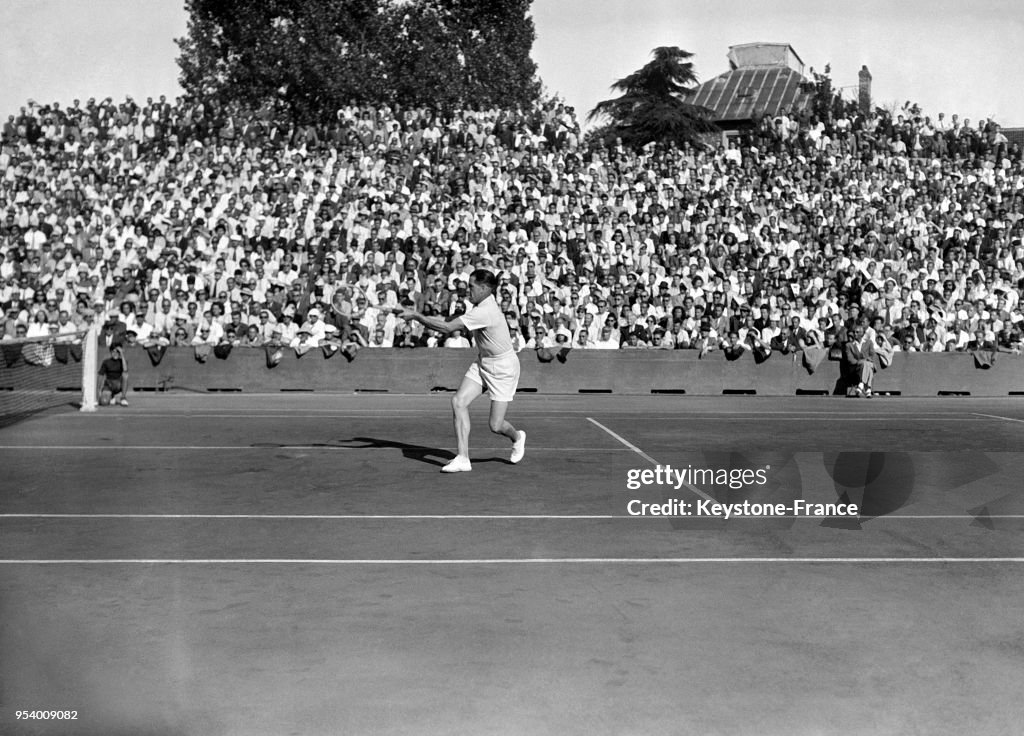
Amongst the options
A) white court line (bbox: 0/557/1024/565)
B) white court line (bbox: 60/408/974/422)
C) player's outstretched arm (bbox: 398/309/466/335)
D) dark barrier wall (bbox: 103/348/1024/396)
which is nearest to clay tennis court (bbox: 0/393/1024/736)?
white court line (bbox: 0/557/1024/565)

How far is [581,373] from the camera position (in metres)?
24.8

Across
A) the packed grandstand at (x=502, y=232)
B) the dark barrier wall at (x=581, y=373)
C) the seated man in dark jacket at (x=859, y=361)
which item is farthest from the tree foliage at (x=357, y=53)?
the seated man in dark jacket at (x=859, y=361)

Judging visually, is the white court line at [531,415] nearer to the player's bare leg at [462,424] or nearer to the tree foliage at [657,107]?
the player's bare leg at [462,424]

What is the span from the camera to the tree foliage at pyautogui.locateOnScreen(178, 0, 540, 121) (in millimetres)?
62062

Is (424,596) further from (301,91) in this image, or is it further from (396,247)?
(301,91)

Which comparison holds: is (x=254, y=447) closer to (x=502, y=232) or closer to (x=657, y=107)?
(x=502, y=232)

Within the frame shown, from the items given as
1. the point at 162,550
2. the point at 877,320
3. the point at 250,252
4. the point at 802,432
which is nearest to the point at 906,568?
the point at 162,550

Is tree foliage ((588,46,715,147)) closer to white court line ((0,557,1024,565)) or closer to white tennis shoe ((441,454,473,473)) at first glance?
white tennis shoe ((441,454,473,473))

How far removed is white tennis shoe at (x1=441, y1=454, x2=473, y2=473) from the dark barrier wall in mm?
11587

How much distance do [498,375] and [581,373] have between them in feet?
40.3

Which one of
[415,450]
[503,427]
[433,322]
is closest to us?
[433,322]

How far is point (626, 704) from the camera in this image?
16.8 ft

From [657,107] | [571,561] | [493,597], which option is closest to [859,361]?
[571,561]

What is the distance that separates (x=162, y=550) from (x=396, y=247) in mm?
17880
